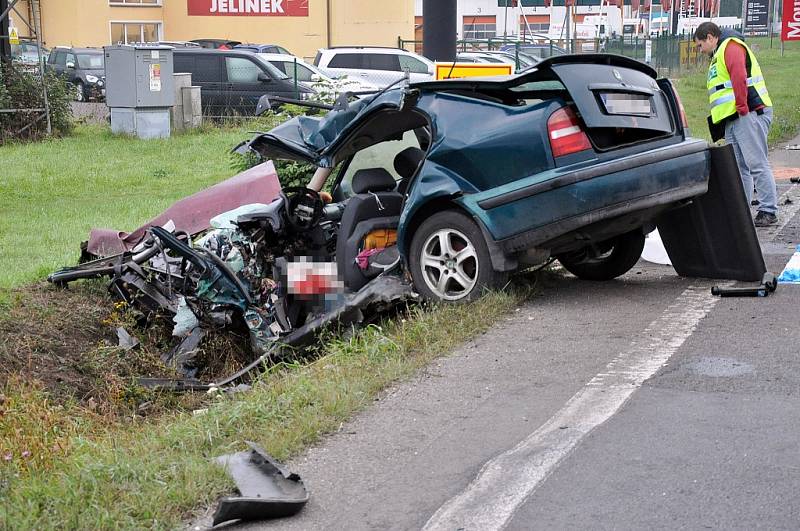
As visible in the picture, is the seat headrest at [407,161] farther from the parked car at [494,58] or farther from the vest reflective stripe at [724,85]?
the parked car at [494,58]

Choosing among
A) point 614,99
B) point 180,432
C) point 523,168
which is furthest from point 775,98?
point 180,432

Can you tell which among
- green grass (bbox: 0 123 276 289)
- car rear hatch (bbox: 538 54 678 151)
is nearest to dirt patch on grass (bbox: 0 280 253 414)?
green grass (bbox: 0 123 276 289)

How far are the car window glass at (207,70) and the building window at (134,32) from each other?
19.2 meters

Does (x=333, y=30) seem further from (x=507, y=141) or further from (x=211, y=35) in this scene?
(x=507, y=141)

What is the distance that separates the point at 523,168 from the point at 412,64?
2223 cm

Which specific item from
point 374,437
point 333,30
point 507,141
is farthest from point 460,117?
point 333,30

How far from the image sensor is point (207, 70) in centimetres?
2531

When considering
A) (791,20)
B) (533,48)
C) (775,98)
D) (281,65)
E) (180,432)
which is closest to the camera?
(180,432)

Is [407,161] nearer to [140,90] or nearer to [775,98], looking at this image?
[140,90]

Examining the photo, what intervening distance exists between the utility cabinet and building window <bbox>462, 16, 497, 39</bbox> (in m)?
46.2

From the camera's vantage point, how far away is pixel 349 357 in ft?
19.9

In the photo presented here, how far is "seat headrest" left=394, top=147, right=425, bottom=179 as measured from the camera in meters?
7.70

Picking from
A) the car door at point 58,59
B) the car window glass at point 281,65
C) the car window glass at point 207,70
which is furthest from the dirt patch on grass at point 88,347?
the car door at point 58,59

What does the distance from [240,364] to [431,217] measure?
164cm
